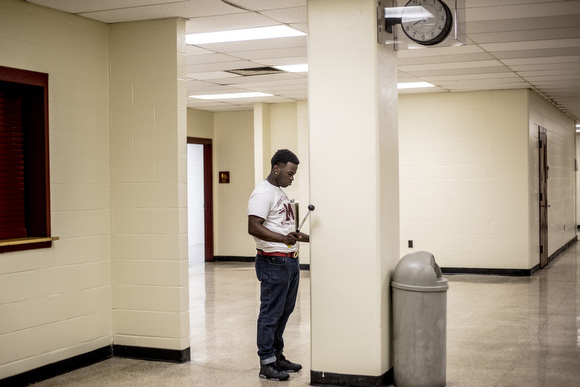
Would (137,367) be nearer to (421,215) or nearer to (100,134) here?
(100,134)

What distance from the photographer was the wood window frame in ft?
16.7

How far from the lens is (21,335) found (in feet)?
16.0

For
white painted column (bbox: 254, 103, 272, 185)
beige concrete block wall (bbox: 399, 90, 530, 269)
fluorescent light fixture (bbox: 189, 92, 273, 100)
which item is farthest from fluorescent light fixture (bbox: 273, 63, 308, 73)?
white painted column (bbox: 254, 103, 272, 185)

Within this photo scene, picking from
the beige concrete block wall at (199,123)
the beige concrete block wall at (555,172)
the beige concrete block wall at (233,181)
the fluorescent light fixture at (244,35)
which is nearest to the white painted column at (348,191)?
the fluorescent light fixture at (244,35)

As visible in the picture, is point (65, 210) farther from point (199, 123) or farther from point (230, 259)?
point (230, 259)

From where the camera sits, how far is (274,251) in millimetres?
4801

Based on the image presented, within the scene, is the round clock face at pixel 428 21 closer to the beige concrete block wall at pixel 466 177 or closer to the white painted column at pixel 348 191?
the white painted column at pixel 348 191

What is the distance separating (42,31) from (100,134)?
0.92m

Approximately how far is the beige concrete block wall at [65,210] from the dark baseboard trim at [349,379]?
1.89m

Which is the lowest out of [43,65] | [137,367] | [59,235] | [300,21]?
[137,367]

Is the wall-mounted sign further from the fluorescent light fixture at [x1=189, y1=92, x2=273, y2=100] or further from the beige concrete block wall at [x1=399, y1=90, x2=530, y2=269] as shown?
the beige concrete block wall at [x1=399, y1=90, x2=530, y2=269]

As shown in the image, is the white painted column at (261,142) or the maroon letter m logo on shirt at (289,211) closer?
the maroon letter m logo on shirt at (289,211)

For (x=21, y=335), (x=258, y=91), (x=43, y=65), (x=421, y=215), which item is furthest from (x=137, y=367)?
(x=421, y=215)

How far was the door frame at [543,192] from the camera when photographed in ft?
36.8
